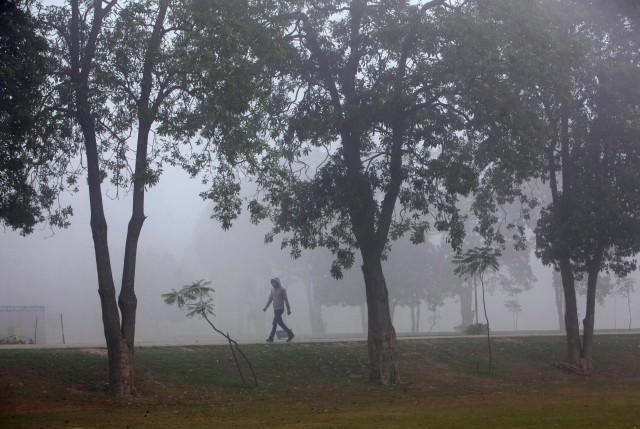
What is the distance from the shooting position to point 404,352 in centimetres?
2373

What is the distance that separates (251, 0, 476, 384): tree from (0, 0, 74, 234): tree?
517 centimetres

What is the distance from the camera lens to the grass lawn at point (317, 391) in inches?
517

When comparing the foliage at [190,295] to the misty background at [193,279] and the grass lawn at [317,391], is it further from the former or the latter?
the misty background at [193,279]

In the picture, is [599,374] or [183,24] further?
[599,374]

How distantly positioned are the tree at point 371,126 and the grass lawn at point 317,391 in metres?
2.08

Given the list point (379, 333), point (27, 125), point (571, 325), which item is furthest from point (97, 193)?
point (571, 325)

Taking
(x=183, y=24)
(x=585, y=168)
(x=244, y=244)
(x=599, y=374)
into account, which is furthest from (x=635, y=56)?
(x=244, y=244)

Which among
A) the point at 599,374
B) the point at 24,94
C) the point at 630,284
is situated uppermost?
the point at 24,94

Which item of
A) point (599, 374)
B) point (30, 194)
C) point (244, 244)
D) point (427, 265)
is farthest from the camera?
point (244, 244)

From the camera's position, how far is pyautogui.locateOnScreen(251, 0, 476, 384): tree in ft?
62.2

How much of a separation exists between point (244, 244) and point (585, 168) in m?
54.5

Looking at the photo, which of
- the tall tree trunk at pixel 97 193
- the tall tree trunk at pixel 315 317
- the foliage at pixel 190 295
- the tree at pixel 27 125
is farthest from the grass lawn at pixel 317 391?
the tall tree trunk at pixel 315 317

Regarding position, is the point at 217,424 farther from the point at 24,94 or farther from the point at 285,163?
the point at 285,163

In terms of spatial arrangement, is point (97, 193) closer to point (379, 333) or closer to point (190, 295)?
point (190, 295)
